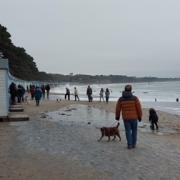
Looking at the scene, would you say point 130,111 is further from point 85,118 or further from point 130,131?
point 85,118

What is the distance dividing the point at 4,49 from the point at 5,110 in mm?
64528

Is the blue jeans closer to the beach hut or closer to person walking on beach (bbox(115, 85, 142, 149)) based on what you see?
person walking on beach (bbox(115, 85, 142, 149))

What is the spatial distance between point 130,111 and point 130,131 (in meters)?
0.57

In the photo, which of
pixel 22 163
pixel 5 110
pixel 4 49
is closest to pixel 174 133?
pixel 5 110

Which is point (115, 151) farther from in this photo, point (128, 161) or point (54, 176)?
point (54, 176)

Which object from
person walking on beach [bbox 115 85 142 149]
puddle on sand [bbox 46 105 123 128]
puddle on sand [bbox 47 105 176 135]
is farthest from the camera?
puddle on sand [bbox 46 105 123 128]

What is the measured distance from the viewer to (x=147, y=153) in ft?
38.7

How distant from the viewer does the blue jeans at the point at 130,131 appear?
12.3 metres

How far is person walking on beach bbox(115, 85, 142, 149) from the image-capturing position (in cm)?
1223

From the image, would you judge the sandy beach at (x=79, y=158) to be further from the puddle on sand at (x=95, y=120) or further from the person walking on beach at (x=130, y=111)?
the puddle on sand at (x=95, y=120)

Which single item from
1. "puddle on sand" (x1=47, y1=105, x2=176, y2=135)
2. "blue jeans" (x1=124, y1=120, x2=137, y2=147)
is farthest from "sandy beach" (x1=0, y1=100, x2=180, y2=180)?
"puddle on sand" (x1=47, y1=105, x2=176, y2=135)

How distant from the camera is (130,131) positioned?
12.4 meters

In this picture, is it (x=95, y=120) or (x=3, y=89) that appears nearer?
(x=3, y=89)

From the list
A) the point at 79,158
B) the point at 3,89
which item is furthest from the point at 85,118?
the point at 79,158
